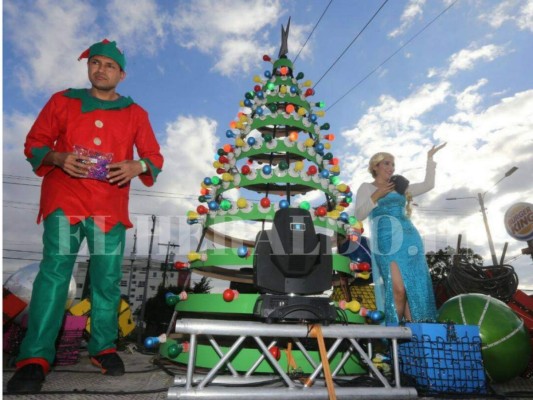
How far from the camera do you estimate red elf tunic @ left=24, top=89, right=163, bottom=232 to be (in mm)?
2543

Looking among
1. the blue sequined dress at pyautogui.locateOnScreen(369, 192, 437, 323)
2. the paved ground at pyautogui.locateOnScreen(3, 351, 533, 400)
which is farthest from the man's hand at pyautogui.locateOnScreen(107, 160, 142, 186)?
the blue sequined dress at pyautogui.locateOnScreen(369, 192, 437, 323)

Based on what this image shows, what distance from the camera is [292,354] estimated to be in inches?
109

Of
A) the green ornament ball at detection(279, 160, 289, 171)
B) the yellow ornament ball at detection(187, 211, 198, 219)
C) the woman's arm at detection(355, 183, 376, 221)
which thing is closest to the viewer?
the green ornament ball at detection(279, 160, 289, 171)

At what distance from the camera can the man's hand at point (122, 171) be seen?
259 centimetres

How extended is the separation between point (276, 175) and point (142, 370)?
2.04 m

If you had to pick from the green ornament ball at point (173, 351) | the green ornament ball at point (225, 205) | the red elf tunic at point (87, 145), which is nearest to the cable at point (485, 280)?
the green ornament ball at point (225, 205)

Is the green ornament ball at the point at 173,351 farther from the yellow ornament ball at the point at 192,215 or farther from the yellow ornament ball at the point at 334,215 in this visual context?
the yellow ornament ball at the point at 334,215

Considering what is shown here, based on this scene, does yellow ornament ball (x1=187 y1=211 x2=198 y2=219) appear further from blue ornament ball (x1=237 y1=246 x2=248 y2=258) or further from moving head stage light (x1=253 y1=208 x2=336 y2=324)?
moving head stage light (x1=253 y1=208 x2=336 y2=324)

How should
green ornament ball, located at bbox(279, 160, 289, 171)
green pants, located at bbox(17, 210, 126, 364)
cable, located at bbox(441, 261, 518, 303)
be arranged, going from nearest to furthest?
green pants, located at bbox(17, 210, 126, 364) → green ornament ball, located at bbox(279, 160, 289, 171) → cable, located at bbox(441, 261, 518, 303)

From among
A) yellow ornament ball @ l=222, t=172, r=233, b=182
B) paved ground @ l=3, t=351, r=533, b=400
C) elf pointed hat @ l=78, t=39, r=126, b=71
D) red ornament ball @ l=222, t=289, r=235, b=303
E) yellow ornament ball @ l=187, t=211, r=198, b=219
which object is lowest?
paved ground @ l=3, t=351, r=533, b=400

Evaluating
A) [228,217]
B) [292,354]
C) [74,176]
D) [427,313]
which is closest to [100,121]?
[74,176]

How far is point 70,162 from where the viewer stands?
2445 millimetres

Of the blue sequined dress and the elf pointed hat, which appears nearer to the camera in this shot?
the elf pointed hat

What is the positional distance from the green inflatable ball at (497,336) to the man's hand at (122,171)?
2832 mm
